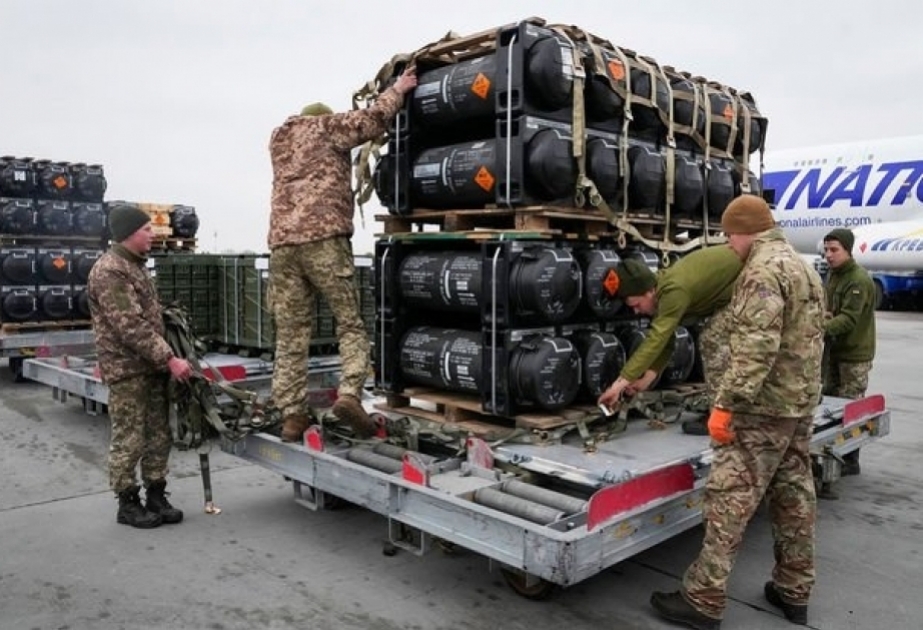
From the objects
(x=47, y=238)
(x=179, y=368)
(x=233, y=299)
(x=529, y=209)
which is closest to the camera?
(x=529, y=209)

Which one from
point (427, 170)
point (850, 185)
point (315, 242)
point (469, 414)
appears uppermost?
point (850, 185)

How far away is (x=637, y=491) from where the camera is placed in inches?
148

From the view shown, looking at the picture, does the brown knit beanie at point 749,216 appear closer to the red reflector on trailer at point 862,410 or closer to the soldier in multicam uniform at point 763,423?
the soldier in multicam uniform at point 763,423

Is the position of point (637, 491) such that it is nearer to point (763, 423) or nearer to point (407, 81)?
point (763, 423)

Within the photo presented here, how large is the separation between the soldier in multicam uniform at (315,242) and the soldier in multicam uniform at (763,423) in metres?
2.30

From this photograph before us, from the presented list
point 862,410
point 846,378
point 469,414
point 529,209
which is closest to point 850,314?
point 846,378

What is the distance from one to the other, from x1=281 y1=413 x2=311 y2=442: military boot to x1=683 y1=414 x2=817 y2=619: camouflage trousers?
2.54 m

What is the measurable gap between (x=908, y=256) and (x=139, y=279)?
70.5 feet

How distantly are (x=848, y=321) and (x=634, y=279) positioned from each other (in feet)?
7.83

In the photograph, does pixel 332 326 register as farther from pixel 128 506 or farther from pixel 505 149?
pixel 505 149

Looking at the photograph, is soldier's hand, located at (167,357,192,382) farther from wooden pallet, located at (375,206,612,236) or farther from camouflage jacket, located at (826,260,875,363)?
camouflage jacket, located at (826,260,875,363)

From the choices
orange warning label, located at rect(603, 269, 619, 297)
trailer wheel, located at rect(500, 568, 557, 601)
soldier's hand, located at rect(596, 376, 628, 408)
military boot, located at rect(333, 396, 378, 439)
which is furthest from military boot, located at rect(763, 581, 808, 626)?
military boot, located at rect(333, 396, 378, 439)

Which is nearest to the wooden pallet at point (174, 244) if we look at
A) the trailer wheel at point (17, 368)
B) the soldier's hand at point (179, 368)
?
the trailer wheel at point (17, 368)

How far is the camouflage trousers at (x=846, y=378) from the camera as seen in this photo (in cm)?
662
